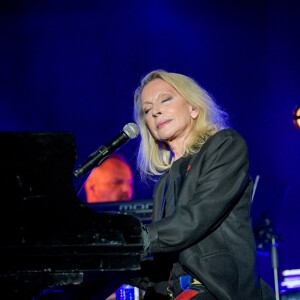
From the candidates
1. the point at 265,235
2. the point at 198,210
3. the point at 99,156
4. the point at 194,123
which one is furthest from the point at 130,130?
the point at 265,235

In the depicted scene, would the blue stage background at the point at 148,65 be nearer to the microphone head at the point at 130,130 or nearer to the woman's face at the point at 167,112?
the woman's face at the point at 167,112

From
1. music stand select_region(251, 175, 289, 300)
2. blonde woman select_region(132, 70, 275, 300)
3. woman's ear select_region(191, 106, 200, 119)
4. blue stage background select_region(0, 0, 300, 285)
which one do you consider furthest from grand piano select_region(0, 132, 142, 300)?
blue stage background select_region(0, 0, 300, 285)

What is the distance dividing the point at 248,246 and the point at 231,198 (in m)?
0.30

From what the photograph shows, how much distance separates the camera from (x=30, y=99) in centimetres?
647

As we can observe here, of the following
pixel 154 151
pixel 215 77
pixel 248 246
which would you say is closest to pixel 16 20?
pixel 215 77

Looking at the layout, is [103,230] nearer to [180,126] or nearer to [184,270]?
[184,270]

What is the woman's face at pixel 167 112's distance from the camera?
3102 mm

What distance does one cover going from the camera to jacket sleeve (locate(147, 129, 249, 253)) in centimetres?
218

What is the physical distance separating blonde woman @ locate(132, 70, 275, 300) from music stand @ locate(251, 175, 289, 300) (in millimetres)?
1811

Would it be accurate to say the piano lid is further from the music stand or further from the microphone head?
the music stand

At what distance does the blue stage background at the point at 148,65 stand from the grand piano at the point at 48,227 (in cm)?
422

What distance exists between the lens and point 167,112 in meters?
3.12

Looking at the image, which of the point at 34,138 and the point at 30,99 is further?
the point at 30,99

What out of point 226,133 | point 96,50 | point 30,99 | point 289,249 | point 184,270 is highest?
point 96,50
